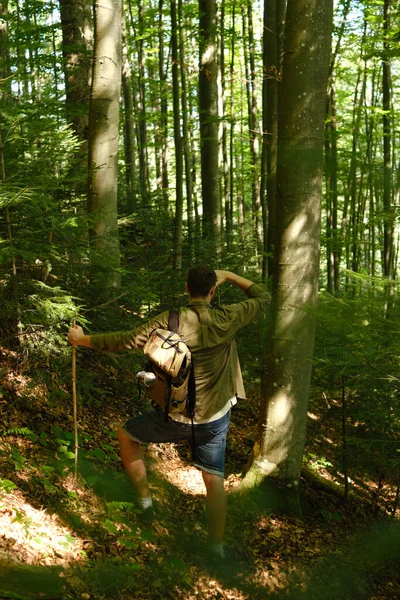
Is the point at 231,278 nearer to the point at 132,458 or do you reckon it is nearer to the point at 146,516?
the point at 132,458

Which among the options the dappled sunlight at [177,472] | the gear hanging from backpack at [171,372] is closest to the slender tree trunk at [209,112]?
the dappled sunlight at [177,472]

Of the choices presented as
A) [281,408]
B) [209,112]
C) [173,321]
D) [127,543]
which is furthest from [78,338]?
[209,112]

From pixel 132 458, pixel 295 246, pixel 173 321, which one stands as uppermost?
pixel 295 246

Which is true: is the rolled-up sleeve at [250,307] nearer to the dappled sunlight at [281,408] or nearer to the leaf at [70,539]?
the dappled sunlight at [281,408]

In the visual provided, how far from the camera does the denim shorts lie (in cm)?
441

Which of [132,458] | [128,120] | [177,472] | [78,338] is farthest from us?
[128,120]

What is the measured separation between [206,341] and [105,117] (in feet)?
13.0

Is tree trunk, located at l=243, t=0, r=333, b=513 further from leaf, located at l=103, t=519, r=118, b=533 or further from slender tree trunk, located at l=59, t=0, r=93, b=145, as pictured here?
slender tree trunk, located at l=59, t=0, r=93, b=145

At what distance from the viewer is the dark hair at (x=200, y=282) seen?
14.5ft

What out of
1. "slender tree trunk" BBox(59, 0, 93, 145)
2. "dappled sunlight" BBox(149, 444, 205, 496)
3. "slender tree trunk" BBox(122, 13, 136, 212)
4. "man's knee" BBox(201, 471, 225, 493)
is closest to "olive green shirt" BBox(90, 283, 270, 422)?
"man's knee" BBox(201, 471, 225, 493)

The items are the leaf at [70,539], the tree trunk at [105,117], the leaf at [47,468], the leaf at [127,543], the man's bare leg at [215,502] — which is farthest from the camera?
the tree trunk at [105,117]

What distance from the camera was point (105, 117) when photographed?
7016 millimetres

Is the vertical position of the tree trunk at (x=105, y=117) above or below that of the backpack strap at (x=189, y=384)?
above

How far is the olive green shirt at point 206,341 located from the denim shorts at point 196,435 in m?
0.14
